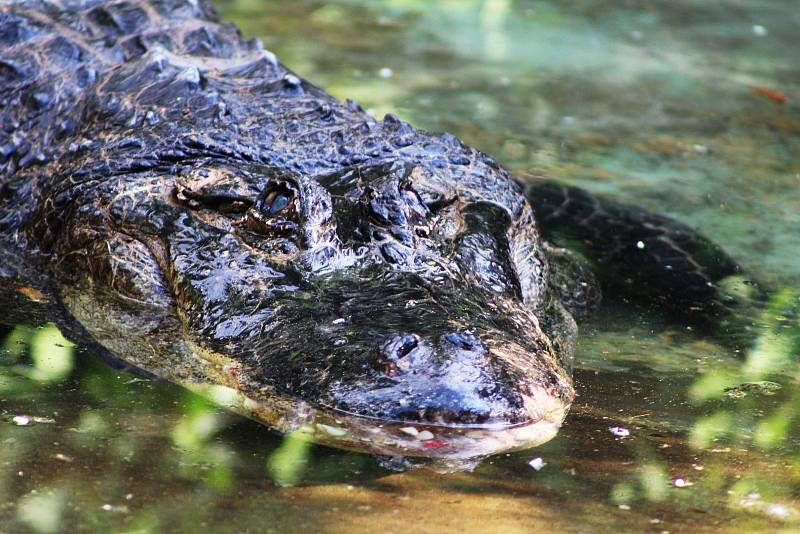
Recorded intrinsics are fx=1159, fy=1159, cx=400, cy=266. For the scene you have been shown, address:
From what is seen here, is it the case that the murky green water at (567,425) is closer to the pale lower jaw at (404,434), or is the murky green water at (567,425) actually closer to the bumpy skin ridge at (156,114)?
the pale lower jaw at (404,434)

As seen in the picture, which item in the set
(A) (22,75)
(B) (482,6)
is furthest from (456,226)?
(B) (482,6)

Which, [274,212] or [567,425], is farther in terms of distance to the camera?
[274,212]

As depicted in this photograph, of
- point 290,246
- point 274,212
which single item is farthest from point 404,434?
point 274,212

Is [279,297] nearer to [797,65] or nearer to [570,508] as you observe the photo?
[570,508]

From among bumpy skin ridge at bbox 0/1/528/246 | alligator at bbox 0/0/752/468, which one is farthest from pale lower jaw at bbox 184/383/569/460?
bumpy skin ridge at bbox 0/1/528/246

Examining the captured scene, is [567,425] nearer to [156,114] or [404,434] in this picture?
[404,434]

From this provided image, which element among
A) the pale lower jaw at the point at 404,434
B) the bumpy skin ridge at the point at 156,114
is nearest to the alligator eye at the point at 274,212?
the bumpy skin ridge at the point at 156,114

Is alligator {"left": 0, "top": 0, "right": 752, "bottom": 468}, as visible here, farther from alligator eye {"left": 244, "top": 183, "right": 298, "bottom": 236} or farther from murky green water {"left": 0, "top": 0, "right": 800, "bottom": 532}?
murky green water {"left": 0, "top": 0, "right": 800, "bottom": 532}
